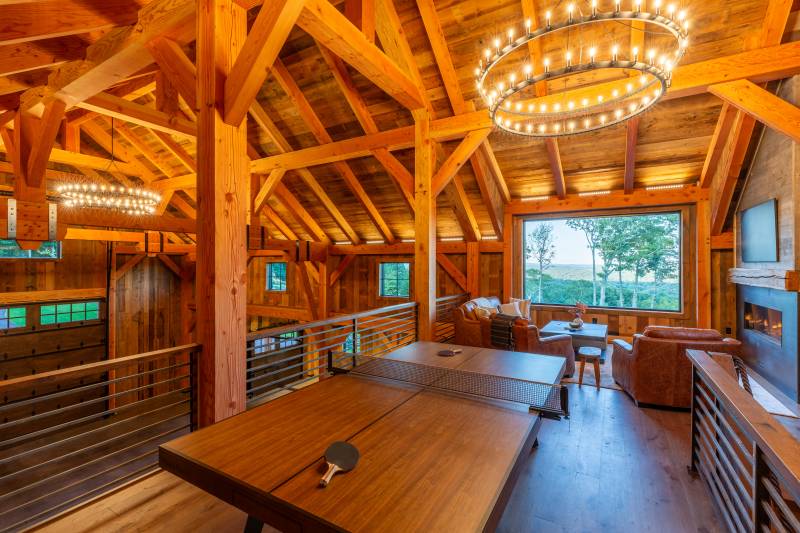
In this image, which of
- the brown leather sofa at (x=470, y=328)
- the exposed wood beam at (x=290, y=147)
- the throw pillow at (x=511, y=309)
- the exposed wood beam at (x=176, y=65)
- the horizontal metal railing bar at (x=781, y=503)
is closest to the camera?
the horizontal metal railing bar at (x=781, y=503)

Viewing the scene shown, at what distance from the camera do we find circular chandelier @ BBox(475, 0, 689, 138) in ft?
7.06

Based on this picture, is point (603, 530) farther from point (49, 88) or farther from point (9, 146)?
point (9, 146)

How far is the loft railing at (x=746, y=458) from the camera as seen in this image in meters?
1.29

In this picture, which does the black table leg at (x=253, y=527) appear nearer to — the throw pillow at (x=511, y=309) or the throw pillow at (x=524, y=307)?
the throw pillow at (x=511, y=309)

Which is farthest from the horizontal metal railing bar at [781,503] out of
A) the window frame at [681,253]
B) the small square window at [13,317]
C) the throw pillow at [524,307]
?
the small square window at [13,317]

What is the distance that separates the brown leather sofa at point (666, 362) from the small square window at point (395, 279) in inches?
205

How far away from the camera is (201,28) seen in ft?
7.64

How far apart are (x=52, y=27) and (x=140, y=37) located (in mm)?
530

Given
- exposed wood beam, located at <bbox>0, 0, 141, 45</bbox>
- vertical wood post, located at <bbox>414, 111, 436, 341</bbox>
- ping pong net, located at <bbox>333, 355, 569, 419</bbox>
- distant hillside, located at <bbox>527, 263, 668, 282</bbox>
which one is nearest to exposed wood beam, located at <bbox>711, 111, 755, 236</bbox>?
distant hillside, located at <bbox>527, 263, 668, 282</bbox>

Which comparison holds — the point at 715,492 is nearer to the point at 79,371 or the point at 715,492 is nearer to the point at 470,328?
the point at 470,328

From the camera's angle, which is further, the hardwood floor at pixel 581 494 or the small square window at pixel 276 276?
the small square window at pixel 276 276

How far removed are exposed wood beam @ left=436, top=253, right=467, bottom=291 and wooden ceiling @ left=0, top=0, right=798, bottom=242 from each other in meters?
0.55

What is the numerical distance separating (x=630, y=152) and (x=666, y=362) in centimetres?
317

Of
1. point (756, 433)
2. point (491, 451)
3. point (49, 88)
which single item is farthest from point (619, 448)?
point (49, 88)
